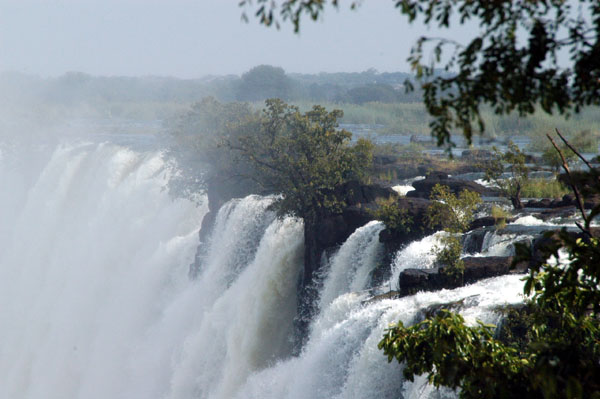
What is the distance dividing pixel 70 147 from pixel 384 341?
5102 cm

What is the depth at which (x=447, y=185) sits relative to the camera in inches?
863

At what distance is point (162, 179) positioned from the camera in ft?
126

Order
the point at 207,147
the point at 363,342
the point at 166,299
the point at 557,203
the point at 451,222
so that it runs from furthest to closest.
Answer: the point at 207,147 < the point at 166,299 < the point at 557,203 < the point at 451,222 < the point at 363,342

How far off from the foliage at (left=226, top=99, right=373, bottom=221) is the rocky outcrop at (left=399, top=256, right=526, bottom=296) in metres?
8.15

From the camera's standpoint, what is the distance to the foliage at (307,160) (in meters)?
23.6

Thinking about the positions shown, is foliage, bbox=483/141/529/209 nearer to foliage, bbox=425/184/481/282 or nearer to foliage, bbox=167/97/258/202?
foliage, bbox=425/184/481/282

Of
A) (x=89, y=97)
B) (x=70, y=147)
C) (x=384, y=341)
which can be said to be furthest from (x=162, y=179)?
(x=89, y=97)

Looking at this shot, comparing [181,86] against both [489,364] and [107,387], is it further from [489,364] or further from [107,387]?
[489,364]

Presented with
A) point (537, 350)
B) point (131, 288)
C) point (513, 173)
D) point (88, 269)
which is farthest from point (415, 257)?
point (88, 269)

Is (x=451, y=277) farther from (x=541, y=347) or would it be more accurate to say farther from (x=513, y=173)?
(x=541, y=347)

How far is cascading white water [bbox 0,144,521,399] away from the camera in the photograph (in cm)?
1473

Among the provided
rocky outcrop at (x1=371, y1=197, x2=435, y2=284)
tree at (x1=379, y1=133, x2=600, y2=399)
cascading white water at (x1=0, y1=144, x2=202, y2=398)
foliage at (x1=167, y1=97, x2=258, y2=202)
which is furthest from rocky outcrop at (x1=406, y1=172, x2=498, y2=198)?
tree at (x1=379, y1=133, x2=600, y2=399)

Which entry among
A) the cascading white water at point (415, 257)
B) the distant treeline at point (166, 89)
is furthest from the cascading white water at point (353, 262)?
the distant treeline at point (166, 89)

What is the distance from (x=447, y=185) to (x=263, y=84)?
366ft
